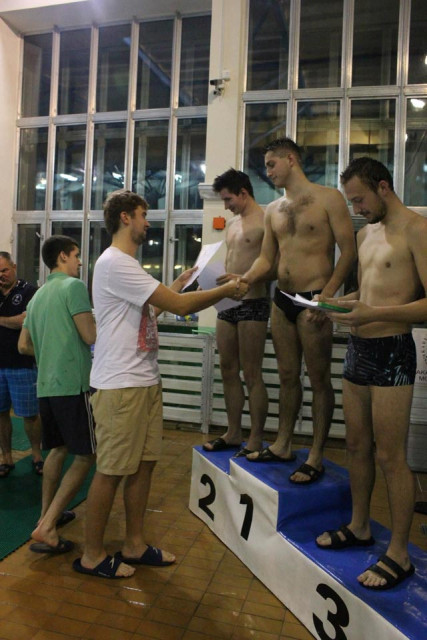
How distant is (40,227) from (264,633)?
→ 22.0 feet

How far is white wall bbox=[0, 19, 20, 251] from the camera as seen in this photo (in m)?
7.17

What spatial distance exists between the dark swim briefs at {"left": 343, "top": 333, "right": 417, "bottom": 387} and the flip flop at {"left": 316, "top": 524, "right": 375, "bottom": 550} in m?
0.67

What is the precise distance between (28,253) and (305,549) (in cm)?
670

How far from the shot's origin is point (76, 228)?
24.2ft

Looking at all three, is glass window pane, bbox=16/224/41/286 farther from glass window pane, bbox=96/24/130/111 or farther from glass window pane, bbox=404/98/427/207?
glass window pane, bbox=404/98/427/207

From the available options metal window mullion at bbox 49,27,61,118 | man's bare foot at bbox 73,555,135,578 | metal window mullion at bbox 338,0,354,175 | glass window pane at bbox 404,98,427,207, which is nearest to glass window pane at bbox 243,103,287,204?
metal window mullion at bbox 338,0,354,175

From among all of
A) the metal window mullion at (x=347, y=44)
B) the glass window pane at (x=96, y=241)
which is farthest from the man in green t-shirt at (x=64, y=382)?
→ the metal window mullion at (x=347, y=44)

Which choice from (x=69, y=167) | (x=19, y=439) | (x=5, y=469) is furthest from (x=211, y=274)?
(x=69, y=167)

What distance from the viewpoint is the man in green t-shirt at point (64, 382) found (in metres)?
2.54

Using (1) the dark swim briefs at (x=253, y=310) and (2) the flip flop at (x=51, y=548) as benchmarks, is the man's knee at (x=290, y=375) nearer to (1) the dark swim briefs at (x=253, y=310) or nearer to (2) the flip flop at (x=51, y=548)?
(1) the dark swim briefs at (x=253, y=310)

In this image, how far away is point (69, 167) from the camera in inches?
293

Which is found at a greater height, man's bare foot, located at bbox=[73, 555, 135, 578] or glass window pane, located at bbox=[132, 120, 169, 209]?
glass window pane, located at bbox=[132, 120, 169, 209]

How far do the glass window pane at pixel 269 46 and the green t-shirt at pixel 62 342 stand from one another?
4661mm

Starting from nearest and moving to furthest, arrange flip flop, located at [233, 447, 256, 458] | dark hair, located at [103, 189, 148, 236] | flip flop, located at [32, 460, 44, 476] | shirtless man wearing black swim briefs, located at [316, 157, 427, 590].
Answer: shirtless man wearing black swim briefs, located at [316, 157, 427, 590]
dark hair, located at [103, 189, 148, 236]
flip flop, located at [233, 447, 256, 458]
flip flop, located at [32, 460, 44, 476]
